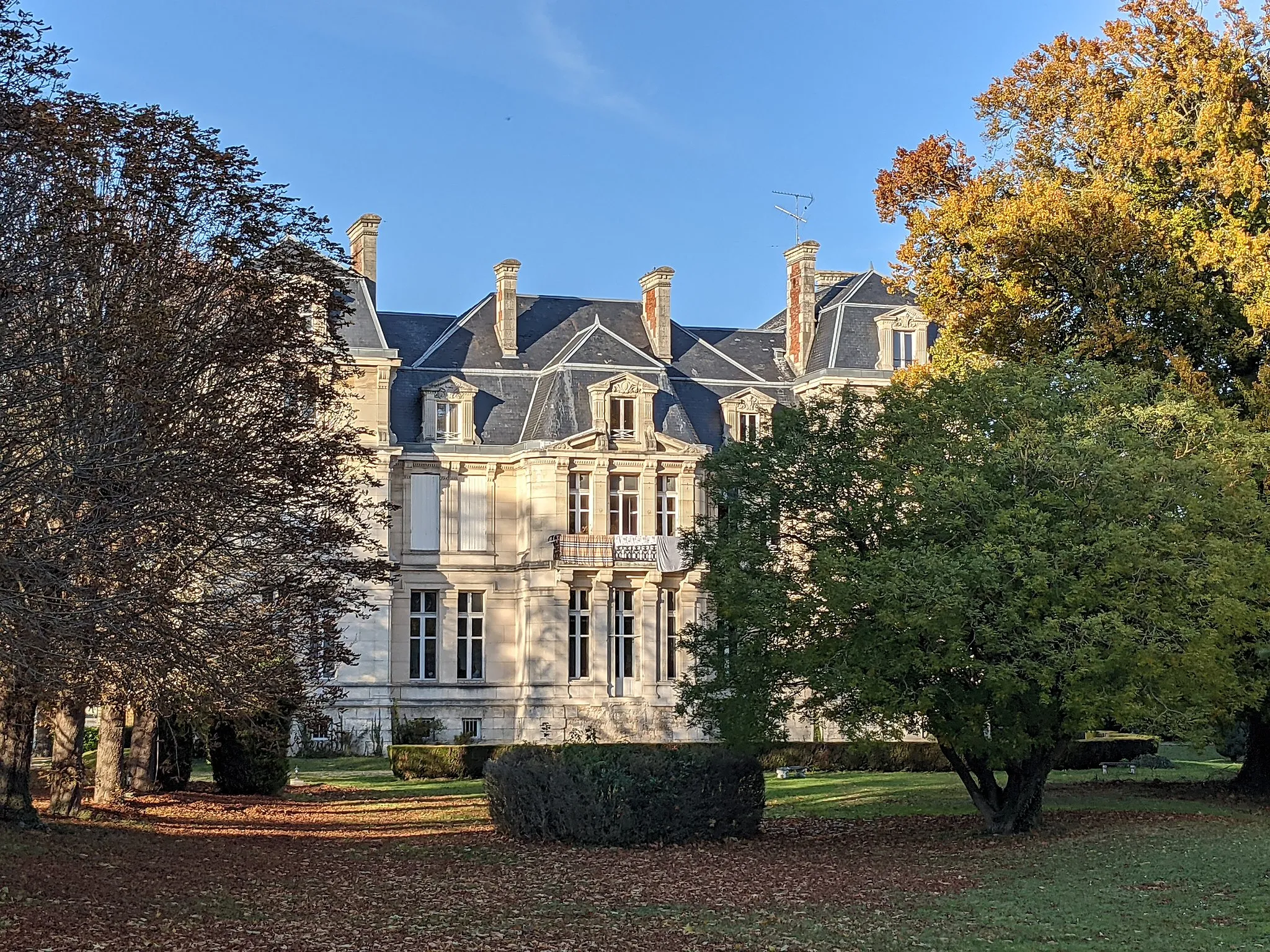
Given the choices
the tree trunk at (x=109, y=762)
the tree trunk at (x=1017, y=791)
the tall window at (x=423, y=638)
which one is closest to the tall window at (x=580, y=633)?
the tall window at (x=423, y=638)

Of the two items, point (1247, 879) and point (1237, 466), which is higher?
point (1237, 466)

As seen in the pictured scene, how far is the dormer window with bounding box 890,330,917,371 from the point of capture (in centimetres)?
4419

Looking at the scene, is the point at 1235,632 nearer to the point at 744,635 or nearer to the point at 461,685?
the point at 744,635

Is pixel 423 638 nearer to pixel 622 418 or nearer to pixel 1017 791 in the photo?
pixel 622 418

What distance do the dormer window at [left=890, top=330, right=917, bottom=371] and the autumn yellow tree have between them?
19.1 m

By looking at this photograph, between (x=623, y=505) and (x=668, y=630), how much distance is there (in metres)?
3.94

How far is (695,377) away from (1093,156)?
70.4ft

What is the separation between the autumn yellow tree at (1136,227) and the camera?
897 inches

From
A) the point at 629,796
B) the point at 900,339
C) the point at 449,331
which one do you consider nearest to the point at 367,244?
the point at 449,331

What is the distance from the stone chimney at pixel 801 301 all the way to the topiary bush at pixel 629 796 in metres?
27.7

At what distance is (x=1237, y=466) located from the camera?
2011 cm

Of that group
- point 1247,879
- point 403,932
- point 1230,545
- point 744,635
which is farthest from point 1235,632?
point 403,932

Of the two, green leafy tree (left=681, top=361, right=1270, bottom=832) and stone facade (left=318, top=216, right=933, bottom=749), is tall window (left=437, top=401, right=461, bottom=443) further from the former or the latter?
green leafy tree (left=681, top=361, right=1270, bottom=832)

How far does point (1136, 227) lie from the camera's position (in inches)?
914
